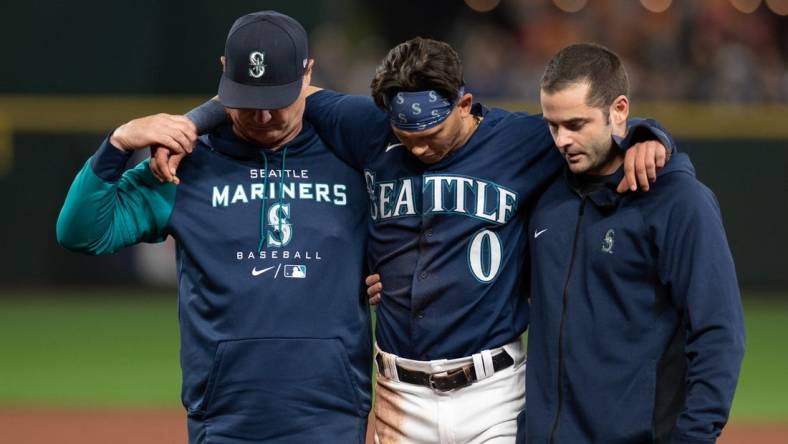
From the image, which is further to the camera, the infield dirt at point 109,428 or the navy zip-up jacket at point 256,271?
the infield dirt at point 109,428

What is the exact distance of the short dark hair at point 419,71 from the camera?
3.83 meters

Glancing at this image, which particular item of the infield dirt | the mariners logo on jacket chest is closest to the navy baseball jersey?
the mariners logo on jacket chest

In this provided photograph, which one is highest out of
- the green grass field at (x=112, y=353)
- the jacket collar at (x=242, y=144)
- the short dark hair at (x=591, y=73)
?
the short dark hair at (x=591, y=73)

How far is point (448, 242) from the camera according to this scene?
392 centimetres

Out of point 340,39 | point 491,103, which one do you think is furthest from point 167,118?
point 340,39

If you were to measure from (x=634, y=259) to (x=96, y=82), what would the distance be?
38.7ft

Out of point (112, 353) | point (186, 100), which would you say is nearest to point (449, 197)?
point (112, 353)

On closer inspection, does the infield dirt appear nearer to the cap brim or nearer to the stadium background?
the stadium background

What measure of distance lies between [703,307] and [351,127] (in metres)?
1.39

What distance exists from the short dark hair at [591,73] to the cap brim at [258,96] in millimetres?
818

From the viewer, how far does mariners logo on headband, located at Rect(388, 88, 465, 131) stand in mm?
3787

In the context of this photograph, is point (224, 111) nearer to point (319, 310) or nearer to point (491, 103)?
point (319, 310)

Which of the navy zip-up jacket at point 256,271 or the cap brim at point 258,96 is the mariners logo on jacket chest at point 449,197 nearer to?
the navy zip-up jacket at point 256,271

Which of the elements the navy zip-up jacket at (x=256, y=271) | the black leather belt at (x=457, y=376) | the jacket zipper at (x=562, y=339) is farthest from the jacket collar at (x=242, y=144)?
the jacket zipper at (x=562, y=339)
